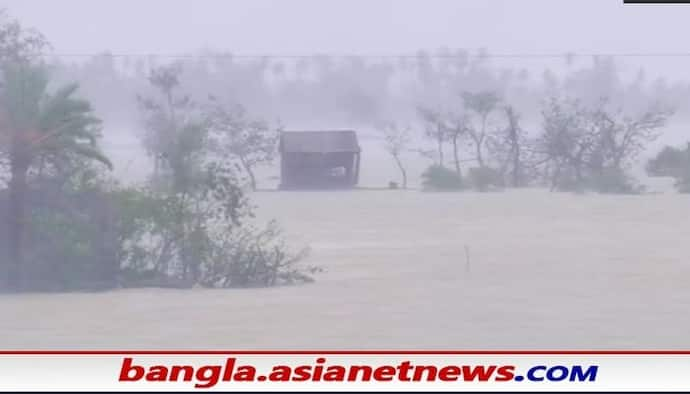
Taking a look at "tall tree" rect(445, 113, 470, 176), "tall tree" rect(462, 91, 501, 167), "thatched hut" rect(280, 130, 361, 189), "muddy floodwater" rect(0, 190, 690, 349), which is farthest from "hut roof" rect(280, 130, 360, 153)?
"muddy floodwater" rect(0, 190, 690, 349)

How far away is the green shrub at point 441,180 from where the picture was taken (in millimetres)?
48781

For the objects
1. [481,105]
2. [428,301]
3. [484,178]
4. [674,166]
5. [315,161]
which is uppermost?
[428,301]

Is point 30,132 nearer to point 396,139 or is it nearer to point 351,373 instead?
point 351,373

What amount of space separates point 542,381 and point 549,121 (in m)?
41.3

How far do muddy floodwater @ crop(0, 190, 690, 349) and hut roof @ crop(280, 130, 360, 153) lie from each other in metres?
17.4

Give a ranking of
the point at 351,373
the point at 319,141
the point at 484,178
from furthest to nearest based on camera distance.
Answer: the point at 319,141 → the point at 484,178 → the point at 351,373

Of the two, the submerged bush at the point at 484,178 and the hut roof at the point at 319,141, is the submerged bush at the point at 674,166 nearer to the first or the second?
the submerged bush at the point at 484,178

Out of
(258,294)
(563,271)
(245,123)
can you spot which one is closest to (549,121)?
(245,123)

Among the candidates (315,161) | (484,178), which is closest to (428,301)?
(315,161)

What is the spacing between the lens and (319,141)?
49.4 metres

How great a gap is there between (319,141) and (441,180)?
14.1 feet

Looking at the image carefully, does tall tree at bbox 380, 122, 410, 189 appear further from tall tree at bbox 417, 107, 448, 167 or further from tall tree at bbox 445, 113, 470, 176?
tall tree at bbox 445, 113, 470, 176

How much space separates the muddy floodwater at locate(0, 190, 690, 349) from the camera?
544 inches

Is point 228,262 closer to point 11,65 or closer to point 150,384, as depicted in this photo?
point 11,65
